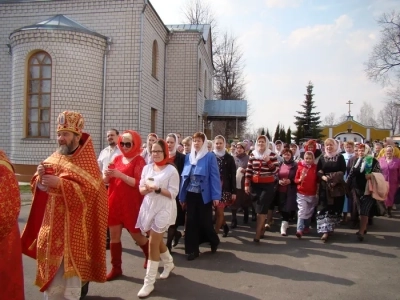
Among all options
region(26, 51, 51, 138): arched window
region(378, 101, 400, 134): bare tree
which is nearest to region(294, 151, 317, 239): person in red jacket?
region(26, 51, 51, 138): arched window

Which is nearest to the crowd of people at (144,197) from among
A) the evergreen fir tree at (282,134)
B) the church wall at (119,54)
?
the church wall at (119,54)

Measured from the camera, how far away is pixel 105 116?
14359mm

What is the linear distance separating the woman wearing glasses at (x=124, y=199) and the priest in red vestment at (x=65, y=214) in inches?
45.4

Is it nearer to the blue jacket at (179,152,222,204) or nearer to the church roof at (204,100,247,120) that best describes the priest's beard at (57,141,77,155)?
the blue jacket at (179,152,222,204)

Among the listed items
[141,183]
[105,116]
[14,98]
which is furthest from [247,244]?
[14,98]

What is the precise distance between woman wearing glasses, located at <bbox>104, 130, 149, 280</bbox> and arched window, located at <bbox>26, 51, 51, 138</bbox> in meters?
10.1

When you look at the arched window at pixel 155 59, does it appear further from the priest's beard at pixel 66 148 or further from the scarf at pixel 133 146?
the priest's beard at pixel 66 148

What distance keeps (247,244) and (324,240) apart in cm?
157

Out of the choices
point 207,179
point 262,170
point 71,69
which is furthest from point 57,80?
point 207,179

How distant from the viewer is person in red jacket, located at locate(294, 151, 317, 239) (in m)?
7.21

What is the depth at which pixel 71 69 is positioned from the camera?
43.8 ft

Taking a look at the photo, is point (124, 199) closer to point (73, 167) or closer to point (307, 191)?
point (73, 167)

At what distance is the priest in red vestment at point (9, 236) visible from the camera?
2273mm

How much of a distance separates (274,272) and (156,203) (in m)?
2.12
